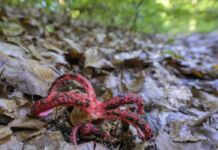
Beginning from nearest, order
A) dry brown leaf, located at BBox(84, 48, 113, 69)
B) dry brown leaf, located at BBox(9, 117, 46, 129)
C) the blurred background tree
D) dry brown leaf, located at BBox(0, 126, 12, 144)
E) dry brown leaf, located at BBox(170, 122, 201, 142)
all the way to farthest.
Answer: dry brown leaf, located at BBox(0, 126, 12, 144)
dry brown leaf, located at BBox(9, 117, 46, 129)
dry brown leaf, located at BBox(170, 122, 201, 142)
dry brown leaf, located at BBox(84, 48, 113, 69)
the blurred background tree

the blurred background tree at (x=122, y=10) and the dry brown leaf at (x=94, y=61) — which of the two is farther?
the blurred background tree at (x=122, y=10)

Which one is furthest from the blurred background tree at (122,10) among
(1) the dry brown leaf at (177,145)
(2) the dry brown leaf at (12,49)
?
(1) the dry brown leaf at (177,145)

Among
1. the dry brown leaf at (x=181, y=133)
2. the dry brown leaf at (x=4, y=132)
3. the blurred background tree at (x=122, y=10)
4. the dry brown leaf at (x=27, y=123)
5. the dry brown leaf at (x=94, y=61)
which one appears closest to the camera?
A: the dry brown leaf at (x=4, y=132)

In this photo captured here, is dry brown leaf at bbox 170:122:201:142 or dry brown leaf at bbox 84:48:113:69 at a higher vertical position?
dry brown leaf at bbox 84:48:113:69

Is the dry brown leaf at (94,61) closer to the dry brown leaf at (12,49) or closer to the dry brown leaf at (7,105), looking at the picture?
the dry brown leaf at (12,49)

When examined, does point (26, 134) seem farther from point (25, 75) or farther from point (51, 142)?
point (25, 75)

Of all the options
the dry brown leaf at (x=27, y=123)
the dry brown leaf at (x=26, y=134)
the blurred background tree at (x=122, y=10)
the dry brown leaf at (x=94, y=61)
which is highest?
the blurred background tree at (x=122, y=10)

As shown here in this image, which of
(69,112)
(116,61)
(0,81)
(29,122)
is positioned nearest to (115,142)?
(69,112)

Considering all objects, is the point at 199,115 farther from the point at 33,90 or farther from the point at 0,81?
the point at 0,81

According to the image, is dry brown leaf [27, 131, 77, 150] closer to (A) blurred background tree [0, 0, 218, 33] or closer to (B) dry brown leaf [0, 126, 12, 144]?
(B) dry brown leaf [0, 126, 12, 144]

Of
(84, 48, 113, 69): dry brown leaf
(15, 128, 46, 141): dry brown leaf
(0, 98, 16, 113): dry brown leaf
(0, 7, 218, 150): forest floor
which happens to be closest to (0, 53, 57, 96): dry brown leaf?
(0, 7, 218, 150): forest floor

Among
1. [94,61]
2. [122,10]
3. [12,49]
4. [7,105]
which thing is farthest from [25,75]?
[122,10]
